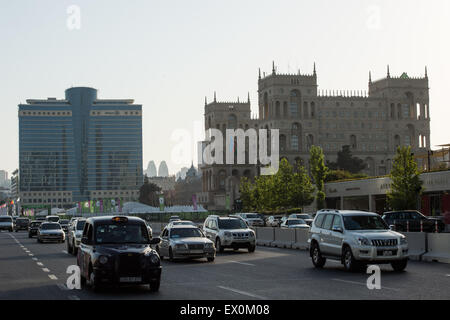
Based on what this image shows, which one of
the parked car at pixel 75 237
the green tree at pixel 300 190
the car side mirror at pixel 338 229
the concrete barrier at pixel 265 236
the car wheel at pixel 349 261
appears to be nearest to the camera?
the car wheel at pixel 349 261

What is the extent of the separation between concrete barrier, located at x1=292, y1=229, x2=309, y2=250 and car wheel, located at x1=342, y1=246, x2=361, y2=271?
13.3 meters

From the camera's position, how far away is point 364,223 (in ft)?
69.7

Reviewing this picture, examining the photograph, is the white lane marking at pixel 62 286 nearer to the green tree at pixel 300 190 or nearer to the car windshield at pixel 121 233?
the car windshield at pixel 121 233

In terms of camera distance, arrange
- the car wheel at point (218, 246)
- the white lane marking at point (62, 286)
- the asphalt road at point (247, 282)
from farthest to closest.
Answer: the car wheel at point (218, 246)
the white lane marking at point (62, 286)
the asphalt road at point (247, 282)

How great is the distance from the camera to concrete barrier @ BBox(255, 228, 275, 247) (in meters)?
39.2

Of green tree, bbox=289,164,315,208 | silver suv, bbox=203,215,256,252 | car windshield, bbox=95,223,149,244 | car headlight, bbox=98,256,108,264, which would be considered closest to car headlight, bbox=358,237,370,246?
car windshield, bbox=95,223,149,244

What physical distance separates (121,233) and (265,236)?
25076 mm

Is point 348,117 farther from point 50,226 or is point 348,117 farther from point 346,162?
point 50,226

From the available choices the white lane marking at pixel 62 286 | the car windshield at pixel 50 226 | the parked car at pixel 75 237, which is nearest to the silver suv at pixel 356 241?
the white lane marking at pixel 62 286

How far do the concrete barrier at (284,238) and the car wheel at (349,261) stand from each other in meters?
15.2

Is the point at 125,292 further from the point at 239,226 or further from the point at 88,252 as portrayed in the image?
the point at 239,226

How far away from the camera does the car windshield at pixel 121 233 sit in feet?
51.6

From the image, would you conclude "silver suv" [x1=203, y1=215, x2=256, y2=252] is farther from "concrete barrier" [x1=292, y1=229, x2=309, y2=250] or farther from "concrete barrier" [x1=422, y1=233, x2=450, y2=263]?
"concrete barrier" [x1=422, y1=233, x2=450, y2=263]
